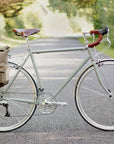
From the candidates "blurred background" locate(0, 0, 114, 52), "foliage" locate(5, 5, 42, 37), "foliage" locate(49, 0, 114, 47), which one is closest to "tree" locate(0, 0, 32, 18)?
"blurred background" locate(0, 0, 114, 52)

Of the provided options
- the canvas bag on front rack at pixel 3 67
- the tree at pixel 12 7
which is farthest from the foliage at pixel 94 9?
the canvas bag on front rack at pixel 3 67

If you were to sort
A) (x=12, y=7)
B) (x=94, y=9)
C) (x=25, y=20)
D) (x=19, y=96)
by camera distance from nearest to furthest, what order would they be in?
(x=19, y=96) < (x=94, y=9) < (x=12, y=7) < (x=25, y=20)

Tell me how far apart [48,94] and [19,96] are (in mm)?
391

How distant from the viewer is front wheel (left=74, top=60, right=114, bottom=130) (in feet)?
13.1

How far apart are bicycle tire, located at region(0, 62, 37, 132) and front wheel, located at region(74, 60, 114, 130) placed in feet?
1.76

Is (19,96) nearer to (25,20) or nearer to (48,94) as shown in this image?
(48,94)

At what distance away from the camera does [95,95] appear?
14.0 feet

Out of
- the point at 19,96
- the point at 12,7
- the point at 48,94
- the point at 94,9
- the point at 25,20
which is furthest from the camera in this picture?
the point at 25,20

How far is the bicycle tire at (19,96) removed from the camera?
4.03 meters

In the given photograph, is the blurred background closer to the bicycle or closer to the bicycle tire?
the bicycle

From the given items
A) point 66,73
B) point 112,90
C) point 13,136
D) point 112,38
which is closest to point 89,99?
point 112,90

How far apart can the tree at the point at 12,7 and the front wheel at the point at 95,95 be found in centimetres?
3099

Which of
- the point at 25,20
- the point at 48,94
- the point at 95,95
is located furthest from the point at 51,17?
the point at 48,94

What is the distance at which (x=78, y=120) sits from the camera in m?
4.64
